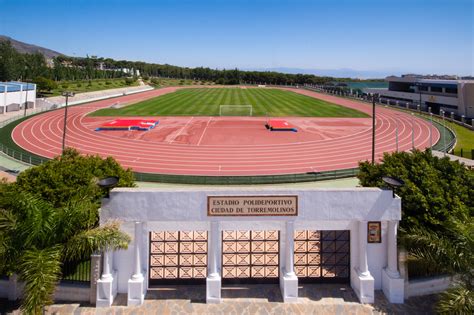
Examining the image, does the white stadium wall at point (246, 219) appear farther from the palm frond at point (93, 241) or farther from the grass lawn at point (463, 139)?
the grass lawn at point (463, 139)

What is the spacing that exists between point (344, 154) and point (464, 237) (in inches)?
1246

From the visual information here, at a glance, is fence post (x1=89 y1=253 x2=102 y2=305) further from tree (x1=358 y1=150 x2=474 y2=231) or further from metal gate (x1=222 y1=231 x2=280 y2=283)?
tree (x1=358 y1=150 x2=474 y2=231)

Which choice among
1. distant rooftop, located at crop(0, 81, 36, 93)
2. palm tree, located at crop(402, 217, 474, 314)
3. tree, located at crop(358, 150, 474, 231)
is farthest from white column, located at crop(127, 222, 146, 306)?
distant rooftop, located at crop(0, 81, 36, 93)

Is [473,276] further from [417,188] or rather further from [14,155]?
[14,155]

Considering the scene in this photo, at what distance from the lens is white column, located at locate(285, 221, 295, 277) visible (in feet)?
44.9

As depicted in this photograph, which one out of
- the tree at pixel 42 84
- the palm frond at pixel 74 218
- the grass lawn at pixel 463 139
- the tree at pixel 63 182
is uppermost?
the tree at pixel 42 84

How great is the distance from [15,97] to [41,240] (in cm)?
7616

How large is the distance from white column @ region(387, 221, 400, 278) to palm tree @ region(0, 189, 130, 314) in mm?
9297

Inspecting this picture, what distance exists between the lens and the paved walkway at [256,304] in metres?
13.1

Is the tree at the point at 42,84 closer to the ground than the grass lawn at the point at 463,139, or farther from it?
farther from it

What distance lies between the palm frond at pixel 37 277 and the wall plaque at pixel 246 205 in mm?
5178

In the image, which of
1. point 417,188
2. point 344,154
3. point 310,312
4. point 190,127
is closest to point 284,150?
point 344,154

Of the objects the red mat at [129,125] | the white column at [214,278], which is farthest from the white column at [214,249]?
the red mat at [129,125]

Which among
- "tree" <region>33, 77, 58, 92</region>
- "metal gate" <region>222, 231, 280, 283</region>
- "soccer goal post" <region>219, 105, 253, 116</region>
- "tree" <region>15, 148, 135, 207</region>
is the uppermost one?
"tree" <region>33, 77, 58, 92</region>
